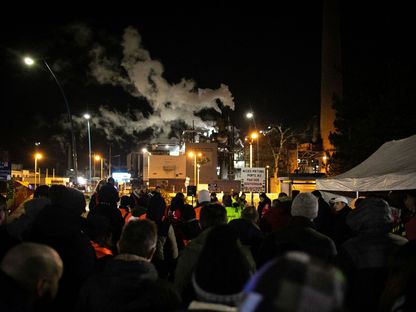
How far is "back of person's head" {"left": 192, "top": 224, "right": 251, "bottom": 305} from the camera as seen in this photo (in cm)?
233

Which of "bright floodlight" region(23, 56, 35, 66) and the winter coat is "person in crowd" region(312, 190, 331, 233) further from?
"bright floodlight" region(23, 56, 35, 66)

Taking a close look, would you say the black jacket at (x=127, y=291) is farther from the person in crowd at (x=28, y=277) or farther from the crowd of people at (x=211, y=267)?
the person in crowd at (x=28, y=277)

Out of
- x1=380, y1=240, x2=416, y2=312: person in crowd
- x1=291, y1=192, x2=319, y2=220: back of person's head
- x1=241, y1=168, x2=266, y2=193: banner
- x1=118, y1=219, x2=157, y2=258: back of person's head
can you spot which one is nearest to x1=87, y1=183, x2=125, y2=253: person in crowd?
x1=291, y1=192, x2=319, y2=220: back of person's head

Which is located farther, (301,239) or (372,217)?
(301,239)

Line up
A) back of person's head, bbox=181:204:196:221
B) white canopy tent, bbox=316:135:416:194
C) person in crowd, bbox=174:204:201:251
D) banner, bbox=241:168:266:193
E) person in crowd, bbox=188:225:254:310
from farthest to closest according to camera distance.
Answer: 1. banner, bbox=241:168:266:193
2. white canopy tent, bbox=316:135:416:194
3. back of person's head, bbox=181:204:196:221
4. person in crowd, bbox=174:204:201:251
5. person in crowd, bbox=188:225:254:310

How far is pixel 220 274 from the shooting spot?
2.39m

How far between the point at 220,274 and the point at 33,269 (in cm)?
109

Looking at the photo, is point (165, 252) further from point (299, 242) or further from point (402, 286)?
point (402, 286)

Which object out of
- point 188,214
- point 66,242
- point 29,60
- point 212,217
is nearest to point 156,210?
point 188,214

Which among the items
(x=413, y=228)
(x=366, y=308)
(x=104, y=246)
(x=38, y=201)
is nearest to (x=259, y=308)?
(x=366, y=308)

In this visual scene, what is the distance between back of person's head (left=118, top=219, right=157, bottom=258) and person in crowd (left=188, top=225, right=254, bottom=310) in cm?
80

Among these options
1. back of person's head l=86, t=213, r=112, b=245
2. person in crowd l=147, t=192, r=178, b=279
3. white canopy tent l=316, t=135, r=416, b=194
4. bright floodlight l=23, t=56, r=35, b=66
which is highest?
bright floodlight l=23, t=56, r=35, b=66

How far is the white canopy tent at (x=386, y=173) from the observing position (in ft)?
29.9

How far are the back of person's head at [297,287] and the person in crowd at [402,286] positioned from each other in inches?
51.7
